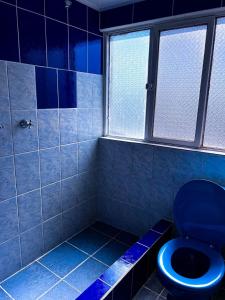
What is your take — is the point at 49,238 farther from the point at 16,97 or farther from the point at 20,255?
the point at 16,97

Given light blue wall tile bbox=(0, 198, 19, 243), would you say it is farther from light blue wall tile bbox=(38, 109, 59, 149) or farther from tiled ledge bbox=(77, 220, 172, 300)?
tiled ledge bbox=(77, 220, 172, 300)

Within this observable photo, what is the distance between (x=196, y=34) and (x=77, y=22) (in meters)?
0.94

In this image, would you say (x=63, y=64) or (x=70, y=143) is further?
(x=70, y=143)

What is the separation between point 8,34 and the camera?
1.41 metres

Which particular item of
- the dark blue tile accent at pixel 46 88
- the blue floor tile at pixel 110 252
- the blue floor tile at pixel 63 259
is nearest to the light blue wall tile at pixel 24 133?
the dark blue tile accent at pixel 46 88

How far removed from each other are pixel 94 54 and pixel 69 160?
0.98m

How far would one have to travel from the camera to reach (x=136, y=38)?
1.95 meters

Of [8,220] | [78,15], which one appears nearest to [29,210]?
[8,220]

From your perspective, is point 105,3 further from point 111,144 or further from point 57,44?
point 111,144

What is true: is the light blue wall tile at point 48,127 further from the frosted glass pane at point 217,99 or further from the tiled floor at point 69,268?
the frosted glass pane at point 217,99

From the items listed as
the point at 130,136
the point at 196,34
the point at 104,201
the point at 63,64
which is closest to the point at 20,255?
the point at 104,201

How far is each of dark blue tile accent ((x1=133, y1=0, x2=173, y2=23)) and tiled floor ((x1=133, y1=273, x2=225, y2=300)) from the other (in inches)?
78.0

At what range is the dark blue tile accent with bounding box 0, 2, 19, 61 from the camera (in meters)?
1.38

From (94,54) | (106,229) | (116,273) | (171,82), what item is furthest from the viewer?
(106,229)
